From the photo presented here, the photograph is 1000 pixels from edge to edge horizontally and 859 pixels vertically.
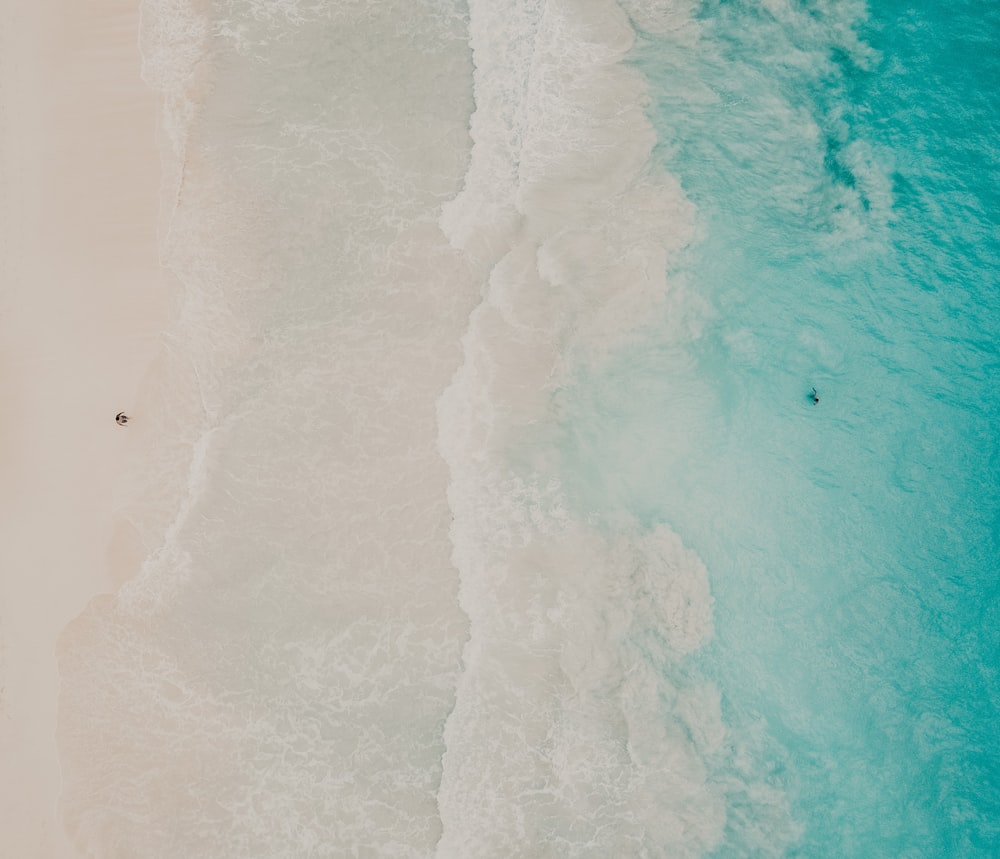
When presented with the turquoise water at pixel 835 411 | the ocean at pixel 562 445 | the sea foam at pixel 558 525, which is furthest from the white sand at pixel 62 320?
the turquoise water at pixel 835 411

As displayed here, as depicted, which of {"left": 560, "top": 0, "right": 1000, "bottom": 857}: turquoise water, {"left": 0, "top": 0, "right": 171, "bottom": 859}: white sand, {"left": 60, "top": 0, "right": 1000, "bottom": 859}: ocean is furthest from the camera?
{"left": 560, "top": 0, "right": 1000, "bottom": 857}: turquoise water

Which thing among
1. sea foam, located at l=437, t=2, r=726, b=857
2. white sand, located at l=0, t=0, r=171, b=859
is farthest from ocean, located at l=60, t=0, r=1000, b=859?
white sand, located at l=0, t=0, r=171, b=859

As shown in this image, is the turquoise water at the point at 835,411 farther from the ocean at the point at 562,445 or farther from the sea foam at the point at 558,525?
the sea foam at the point at 558,525

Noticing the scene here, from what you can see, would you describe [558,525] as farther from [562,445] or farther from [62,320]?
[62,320]

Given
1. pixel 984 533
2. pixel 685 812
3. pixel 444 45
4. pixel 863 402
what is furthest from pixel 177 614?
pixel 984 533

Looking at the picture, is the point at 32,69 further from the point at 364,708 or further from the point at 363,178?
the point at 364,708

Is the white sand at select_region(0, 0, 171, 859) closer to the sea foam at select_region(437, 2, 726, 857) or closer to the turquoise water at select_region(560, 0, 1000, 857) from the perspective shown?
the sea foam at select_region(437, 2, 726, 857)
